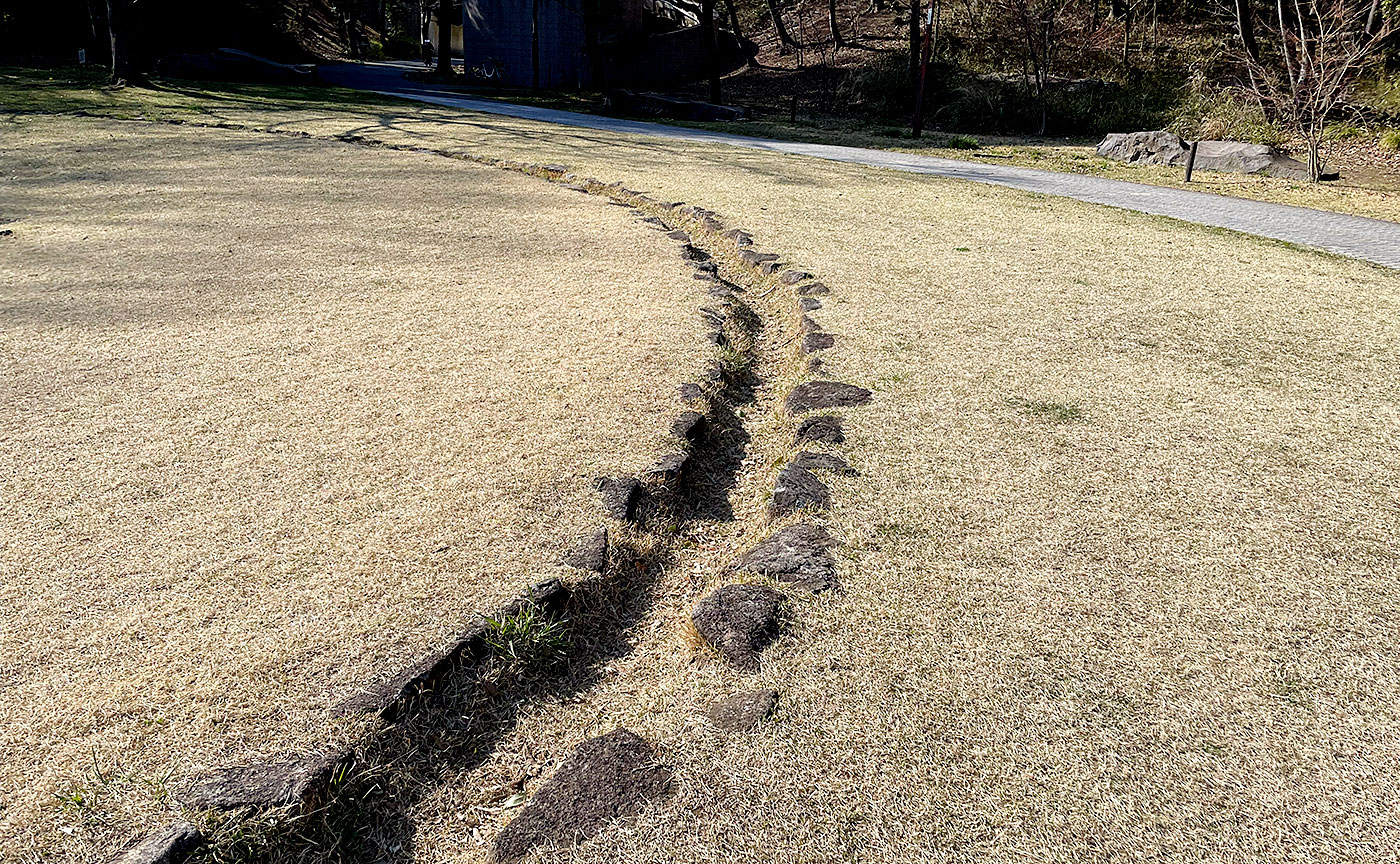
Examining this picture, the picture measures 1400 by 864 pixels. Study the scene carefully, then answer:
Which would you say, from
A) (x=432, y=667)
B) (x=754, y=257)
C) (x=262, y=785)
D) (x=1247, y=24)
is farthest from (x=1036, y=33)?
(x=262, y=785)

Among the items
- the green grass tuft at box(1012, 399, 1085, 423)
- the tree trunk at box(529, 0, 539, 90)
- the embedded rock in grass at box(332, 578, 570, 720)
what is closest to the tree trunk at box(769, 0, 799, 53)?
the tree trunk at box(529, 0, 539, 90)

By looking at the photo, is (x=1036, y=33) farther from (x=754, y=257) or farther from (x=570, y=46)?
(x=754, y=257)

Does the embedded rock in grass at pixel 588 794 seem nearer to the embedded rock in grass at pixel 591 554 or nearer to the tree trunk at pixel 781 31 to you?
the embedded rock in grass at pixel 591 554

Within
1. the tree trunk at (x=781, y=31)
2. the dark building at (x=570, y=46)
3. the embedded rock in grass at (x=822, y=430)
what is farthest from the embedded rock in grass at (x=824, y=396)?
the tree trunk at (x=781, y=31)

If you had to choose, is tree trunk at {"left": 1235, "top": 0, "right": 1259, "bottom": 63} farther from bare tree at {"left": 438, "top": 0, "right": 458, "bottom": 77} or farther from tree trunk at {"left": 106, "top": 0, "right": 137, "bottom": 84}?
tree trunk at {"left": 106, "top": 0, "right": 137, "bottom": 84}

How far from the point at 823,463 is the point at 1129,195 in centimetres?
810

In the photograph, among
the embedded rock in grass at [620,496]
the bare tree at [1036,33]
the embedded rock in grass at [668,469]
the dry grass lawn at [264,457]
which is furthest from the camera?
the bare tree at [1036,33]

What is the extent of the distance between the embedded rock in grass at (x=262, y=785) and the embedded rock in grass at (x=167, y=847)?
7 cm

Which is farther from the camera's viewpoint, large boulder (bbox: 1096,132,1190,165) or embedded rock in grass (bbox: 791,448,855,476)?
large boulder (bbox: 1096,132,1190,165)

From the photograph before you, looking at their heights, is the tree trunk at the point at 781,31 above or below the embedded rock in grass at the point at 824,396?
above

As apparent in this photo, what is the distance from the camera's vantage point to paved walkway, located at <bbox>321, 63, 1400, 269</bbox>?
290 inches

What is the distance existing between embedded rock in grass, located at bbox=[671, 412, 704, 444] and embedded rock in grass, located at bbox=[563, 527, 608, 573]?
75 centimetres

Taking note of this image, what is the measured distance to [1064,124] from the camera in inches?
661

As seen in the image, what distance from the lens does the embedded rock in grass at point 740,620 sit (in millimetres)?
2139
